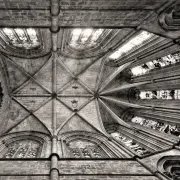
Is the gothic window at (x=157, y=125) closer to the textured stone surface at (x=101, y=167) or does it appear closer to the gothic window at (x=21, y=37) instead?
the textured stone surface at (x=101, y=167)

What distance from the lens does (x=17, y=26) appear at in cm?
872

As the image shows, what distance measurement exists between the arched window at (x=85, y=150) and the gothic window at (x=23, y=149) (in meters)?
1.54

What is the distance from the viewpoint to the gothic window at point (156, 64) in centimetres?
1165

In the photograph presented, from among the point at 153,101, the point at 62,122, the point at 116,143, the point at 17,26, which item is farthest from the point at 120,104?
the point at 17,26

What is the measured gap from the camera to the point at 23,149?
11.6 m

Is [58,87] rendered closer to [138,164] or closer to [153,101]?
[153,101]

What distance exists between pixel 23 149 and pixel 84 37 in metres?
6.39

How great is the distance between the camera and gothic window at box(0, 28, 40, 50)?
1248cm

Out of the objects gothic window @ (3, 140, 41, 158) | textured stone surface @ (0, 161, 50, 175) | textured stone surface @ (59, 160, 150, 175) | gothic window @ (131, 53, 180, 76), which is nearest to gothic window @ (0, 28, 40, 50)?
gothic window @ (3, 140, 41, 158)

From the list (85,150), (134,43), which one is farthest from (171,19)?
(85,150)

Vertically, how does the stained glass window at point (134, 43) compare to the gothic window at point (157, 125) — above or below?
above

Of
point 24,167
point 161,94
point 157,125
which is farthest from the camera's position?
point 161,94

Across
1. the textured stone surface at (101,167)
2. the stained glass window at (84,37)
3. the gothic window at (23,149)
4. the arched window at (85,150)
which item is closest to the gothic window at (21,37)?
the stained glass window at (84,37)

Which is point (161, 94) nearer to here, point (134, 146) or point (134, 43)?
point (134, 43)
